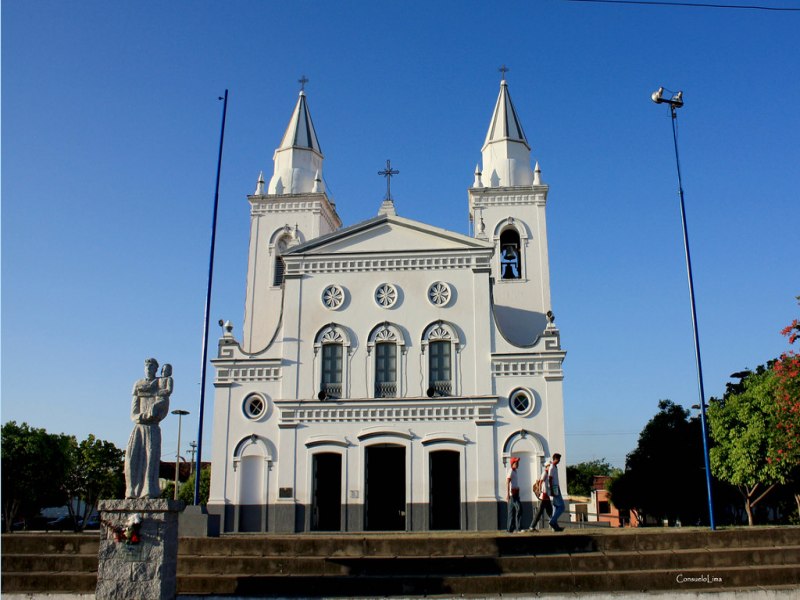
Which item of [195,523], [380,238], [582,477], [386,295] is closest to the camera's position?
[195,523]

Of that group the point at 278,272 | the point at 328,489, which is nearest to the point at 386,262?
the point at 278,272

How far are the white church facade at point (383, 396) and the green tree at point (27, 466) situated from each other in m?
19.9

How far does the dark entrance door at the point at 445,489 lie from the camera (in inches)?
1060

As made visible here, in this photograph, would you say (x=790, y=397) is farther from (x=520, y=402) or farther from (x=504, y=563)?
(x=504, y=563)

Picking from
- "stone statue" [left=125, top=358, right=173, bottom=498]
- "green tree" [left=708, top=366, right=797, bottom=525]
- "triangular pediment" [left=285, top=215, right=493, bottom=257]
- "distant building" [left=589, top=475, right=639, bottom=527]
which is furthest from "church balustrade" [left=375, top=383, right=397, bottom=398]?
"distant building" [left=589, top=475, right=639, bottom=527]

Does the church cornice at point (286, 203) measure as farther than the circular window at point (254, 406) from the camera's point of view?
Yes

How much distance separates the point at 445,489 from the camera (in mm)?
27266

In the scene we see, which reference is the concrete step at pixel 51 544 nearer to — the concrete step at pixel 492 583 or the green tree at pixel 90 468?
the concrete step at pixel 492 583

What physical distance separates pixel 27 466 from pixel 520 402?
3001 cm

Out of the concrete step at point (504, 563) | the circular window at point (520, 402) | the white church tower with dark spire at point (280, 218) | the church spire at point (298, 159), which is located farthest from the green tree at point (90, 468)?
the concrete step at point (504, 563)

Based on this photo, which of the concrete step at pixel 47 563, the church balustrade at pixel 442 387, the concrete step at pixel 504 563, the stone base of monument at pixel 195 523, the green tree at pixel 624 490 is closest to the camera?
the concrete step at pixel 504 563

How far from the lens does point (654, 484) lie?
49.8m

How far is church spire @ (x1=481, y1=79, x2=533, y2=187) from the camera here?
34.9 m

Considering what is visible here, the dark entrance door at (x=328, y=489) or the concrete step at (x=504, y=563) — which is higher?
the dark entrance door at (x=328, y=489)
